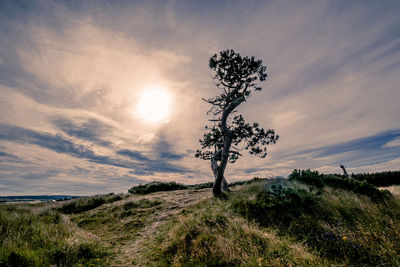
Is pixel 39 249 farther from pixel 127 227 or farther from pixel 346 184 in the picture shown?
pixel 346 184

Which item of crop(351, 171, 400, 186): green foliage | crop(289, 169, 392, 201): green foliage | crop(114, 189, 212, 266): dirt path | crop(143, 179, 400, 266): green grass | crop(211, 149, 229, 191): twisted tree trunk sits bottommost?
crop(351, 171, 400, 186): green foliage

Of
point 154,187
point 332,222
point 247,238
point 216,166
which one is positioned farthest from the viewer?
point 154,187

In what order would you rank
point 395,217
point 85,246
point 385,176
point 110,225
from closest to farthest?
point 85,246 < point 395,217 < point 110,225 < point 385,176

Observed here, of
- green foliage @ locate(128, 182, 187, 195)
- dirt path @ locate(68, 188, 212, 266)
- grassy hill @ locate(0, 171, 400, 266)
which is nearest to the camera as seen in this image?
grassy hill @ locate(0, 171, 400, 266)

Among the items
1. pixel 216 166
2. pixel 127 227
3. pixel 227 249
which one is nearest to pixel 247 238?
pixel 227 249

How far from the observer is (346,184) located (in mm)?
11055

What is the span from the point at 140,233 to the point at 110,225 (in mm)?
2414

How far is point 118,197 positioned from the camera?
16.3 m

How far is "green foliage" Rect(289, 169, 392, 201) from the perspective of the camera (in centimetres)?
Result: 903

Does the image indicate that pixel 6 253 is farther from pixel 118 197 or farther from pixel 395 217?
pixel 118 197

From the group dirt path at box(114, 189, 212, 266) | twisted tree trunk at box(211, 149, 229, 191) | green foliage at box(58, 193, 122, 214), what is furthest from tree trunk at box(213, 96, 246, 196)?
green foliage at box(58, 193, 122, 214)

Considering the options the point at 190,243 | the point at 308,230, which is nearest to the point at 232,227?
the point at 190,243

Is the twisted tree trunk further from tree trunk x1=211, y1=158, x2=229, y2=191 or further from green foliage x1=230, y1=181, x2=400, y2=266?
green foliage x1=230, y1=181, x2=400, y2=266

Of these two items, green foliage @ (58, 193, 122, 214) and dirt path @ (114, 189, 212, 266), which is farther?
green foliage @ (58, 193, 122, 214)
